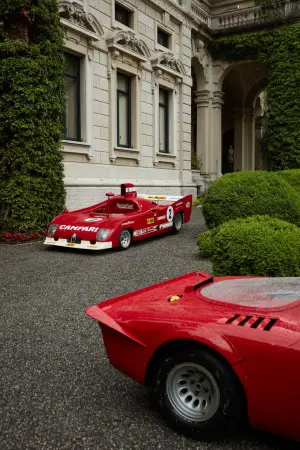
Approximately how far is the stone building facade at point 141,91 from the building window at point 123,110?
34 mm

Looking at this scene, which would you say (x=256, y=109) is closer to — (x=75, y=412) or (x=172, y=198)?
(x=172, y=198)

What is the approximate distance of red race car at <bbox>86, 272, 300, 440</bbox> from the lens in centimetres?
224

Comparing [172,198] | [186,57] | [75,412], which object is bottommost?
[75,412]

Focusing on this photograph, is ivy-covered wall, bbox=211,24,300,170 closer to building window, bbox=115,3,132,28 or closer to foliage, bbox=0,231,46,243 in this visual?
building window, bbox=115,3,132,28

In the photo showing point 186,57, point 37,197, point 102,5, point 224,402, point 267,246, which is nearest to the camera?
point 224,402

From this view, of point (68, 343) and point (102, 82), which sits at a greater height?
point (102, 82)

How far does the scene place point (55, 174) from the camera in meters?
10.2

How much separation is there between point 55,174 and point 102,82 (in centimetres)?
474

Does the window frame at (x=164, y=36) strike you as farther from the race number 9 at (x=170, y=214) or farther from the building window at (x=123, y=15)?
the race number 9 at (x=170, y=214)

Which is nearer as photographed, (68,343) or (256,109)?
(68,343)

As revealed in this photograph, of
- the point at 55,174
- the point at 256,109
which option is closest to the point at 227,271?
the point at 55,174

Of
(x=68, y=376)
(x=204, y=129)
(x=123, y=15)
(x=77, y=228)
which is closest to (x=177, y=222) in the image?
(x=77, y=228)

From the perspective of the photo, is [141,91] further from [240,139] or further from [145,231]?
[240,139]

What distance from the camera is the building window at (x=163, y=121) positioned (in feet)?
56.7
